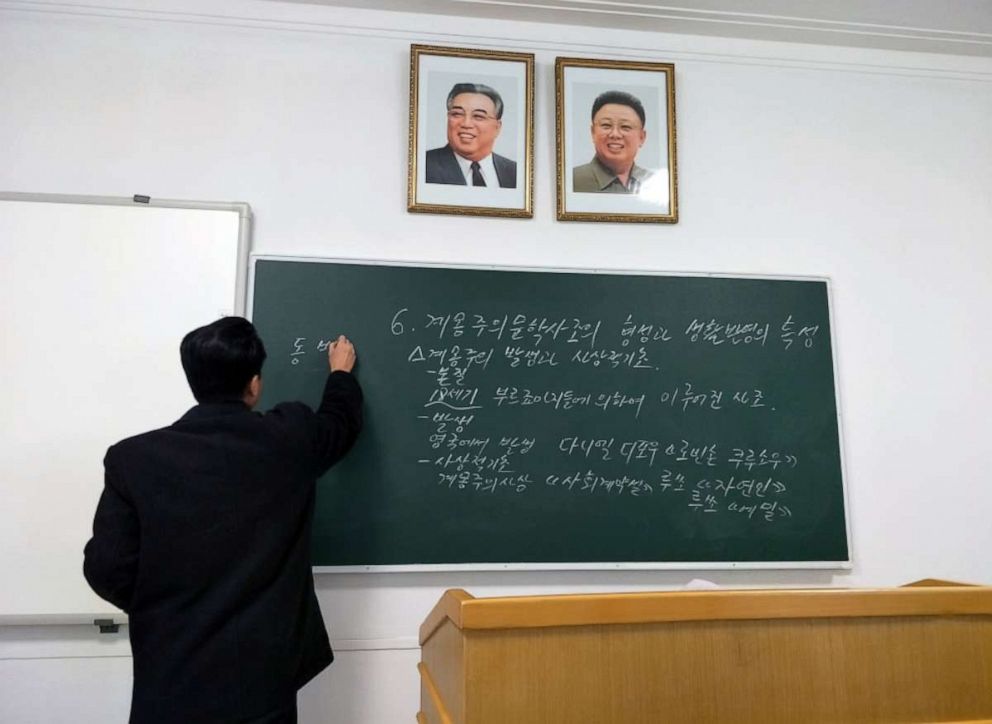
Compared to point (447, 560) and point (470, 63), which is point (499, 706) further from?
point (470, 63)

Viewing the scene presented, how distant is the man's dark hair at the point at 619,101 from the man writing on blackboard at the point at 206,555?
152 centimetres

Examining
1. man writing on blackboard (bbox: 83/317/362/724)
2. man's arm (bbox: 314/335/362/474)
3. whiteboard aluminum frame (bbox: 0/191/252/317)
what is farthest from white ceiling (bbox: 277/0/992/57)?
man writing on blackboard (bbox: 83/317/362/724)

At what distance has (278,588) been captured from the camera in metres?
1.57

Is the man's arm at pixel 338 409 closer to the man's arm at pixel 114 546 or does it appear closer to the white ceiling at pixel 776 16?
the man's arm at pixel 114 546

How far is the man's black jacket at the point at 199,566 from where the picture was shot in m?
1.48

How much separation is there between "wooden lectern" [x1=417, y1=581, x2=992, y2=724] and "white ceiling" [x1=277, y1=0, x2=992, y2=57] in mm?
2040

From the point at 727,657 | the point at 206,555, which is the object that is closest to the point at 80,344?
the point at 206,555

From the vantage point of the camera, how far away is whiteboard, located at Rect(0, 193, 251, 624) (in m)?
2.03

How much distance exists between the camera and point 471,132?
2438 millimetres

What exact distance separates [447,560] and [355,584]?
11.1 inches

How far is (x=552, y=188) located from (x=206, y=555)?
5.20 feet

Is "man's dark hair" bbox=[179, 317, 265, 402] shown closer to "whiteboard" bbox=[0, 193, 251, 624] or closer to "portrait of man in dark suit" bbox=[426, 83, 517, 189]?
"whiteboard" bbox=[0, 193, 251, 624]

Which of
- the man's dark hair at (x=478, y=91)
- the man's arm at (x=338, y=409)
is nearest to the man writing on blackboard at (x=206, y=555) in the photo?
the man's arm at (x=338, y=409)

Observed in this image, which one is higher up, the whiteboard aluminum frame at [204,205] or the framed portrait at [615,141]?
the framed portrait at [615,141]
